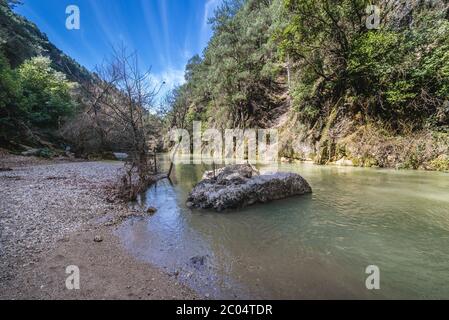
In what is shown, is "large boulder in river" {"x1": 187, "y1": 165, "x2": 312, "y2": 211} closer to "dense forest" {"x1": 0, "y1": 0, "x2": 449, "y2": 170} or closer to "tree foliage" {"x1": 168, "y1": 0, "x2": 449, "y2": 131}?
"dense forest" {"x1": 0, "y1": 0, "x2": 449, "y2": 170}

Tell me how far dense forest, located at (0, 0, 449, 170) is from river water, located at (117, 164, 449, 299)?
6344mm

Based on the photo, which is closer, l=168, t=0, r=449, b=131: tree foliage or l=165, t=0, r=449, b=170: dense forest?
l=165, t=0, r=449, b=170: dense forest

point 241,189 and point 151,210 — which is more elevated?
point 241,189

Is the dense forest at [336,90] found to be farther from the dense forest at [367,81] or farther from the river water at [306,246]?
the river water at [306,246]

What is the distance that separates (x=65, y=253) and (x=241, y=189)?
4526 millimetres

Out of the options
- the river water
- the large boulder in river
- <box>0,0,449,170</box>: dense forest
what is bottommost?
the river water

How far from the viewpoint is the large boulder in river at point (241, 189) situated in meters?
7.01

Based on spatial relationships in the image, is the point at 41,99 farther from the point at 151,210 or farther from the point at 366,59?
the point at 366,59

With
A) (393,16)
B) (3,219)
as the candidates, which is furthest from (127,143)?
(393,16)

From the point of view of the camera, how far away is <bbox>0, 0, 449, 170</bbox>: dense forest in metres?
13.9

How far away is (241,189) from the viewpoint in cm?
728

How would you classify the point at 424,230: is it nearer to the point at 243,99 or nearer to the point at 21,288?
the point at 21,288

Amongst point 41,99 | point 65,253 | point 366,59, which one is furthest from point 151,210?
point 41,99

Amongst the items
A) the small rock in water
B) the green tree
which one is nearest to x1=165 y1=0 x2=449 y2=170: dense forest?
the small rock in water
